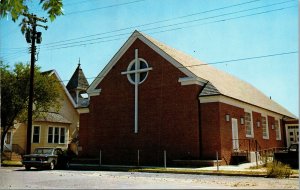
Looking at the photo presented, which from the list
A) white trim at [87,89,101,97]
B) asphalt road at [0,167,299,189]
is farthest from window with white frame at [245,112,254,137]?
asphalt road at [0,167,299,189]

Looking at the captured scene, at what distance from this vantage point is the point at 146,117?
86.8 feet

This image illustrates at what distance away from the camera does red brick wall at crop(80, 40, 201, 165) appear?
2459cm

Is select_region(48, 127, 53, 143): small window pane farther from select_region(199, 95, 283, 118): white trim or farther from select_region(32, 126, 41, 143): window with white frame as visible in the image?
select_region(199, 95, 283, 118): white trim

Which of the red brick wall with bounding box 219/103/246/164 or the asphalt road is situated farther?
the red brick wall with bounding box 219/103/246/164

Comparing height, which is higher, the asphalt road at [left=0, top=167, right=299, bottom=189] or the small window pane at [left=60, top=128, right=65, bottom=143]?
the small window pane at [left=60, top=128, right=65, bottom=143]

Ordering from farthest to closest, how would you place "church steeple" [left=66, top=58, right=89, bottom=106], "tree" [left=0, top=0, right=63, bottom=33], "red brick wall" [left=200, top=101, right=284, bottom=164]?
"church steeple" [left=66, top=58, right=89, bottom=106] < "red brick wall" [left=200, top=101, right=284, bottom=164] < "tree" [left=0, top=0, right=63, bottom=33]

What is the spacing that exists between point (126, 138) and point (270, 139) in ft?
46.8

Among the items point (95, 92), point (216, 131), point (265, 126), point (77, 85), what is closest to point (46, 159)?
point (95, 92)

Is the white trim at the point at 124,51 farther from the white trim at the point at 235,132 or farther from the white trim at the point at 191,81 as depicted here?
the white trim at the point at 235,132

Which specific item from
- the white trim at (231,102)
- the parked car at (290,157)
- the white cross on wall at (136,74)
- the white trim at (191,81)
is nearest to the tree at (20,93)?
the white cross on wall at (136,74)

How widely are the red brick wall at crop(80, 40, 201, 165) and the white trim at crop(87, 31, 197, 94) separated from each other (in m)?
0.31

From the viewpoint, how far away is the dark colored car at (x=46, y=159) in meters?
21.9

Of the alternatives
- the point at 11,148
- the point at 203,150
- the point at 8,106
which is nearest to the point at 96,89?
the point at 8,106

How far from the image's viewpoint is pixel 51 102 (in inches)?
1350
